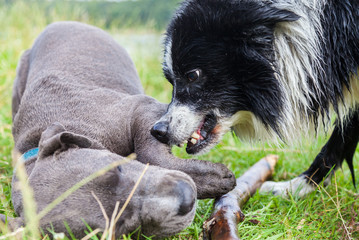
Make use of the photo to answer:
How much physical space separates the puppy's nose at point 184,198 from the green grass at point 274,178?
1.02ft

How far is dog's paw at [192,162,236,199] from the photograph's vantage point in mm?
2346

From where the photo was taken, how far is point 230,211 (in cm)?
235

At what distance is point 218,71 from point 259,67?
10.6 inches

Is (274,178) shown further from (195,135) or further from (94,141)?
(94,141)

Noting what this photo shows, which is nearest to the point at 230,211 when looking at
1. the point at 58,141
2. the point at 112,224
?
the point at 112,224

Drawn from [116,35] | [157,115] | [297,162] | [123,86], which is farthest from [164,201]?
[116,35]

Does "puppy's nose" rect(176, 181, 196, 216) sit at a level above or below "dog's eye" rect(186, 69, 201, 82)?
below

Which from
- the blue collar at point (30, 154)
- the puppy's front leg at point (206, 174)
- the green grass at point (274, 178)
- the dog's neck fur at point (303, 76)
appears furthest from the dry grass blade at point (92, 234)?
the dog's neck fur at point (303, 76)

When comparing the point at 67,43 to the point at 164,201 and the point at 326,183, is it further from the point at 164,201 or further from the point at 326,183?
the point at 326,183

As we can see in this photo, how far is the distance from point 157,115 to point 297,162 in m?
1.79

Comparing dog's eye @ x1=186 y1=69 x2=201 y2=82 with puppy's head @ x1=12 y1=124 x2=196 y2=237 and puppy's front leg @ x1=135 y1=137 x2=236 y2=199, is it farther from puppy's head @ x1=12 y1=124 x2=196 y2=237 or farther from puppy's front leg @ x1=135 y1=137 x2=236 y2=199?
puppy's head @ x1=12 y1=124 x2=196 y2=237

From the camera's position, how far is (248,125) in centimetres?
309

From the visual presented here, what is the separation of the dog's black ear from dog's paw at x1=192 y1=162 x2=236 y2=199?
26.1 inches

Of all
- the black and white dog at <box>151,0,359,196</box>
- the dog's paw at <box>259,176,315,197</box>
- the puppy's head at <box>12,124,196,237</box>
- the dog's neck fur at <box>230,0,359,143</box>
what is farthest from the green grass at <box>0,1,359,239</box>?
the black and white dog at <box>151,0,359,196</box>
